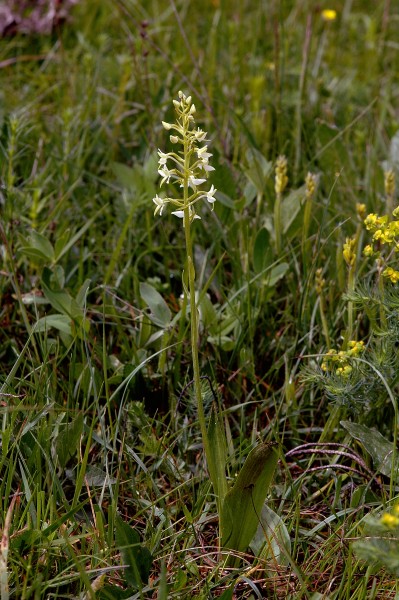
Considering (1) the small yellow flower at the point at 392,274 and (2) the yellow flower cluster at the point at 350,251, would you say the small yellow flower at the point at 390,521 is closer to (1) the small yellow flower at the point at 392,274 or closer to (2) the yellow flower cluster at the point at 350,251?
(1) the small yellow flower at the point at 392,274

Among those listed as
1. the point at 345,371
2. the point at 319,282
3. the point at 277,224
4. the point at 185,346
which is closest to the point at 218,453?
the point at 345,371

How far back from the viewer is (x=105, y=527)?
171 cm

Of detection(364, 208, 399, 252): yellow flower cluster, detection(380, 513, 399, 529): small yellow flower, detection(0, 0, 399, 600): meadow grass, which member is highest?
detection(364, 208, 399, 252): yellow flower cluster

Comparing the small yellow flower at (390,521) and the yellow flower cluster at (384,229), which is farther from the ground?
the yellow flower cluster at (384,229)

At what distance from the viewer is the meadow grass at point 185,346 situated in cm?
160

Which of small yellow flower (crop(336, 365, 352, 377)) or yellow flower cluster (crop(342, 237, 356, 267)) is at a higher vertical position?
yellow flower cluster (crop(342, 237, 356, 267))

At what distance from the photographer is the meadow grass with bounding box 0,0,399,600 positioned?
1600mm

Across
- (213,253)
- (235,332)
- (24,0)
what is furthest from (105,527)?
(24,0)

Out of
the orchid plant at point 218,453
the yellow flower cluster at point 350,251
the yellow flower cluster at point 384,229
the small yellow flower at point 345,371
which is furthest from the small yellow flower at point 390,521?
the yellow flower cluster at point 350,251

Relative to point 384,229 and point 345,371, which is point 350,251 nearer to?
point 384,229

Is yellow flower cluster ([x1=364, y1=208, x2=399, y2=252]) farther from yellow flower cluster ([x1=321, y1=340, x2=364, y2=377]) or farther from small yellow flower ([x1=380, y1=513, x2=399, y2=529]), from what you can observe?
small yellow flower ([x1=380, y1=513, x2=399, y2=529])

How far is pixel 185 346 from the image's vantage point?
215 centimetres

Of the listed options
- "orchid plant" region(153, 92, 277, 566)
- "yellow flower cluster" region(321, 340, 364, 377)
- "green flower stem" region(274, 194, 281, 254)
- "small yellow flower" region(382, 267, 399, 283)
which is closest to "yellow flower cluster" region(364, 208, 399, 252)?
"small yellow flower" region(382, 267, 399, 283)

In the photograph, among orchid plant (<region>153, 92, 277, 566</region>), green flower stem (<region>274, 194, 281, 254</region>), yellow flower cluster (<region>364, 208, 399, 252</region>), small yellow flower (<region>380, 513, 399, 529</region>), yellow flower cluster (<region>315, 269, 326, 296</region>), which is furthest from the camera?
green flower stem (<region>274, 194, 281, 254</region>)
